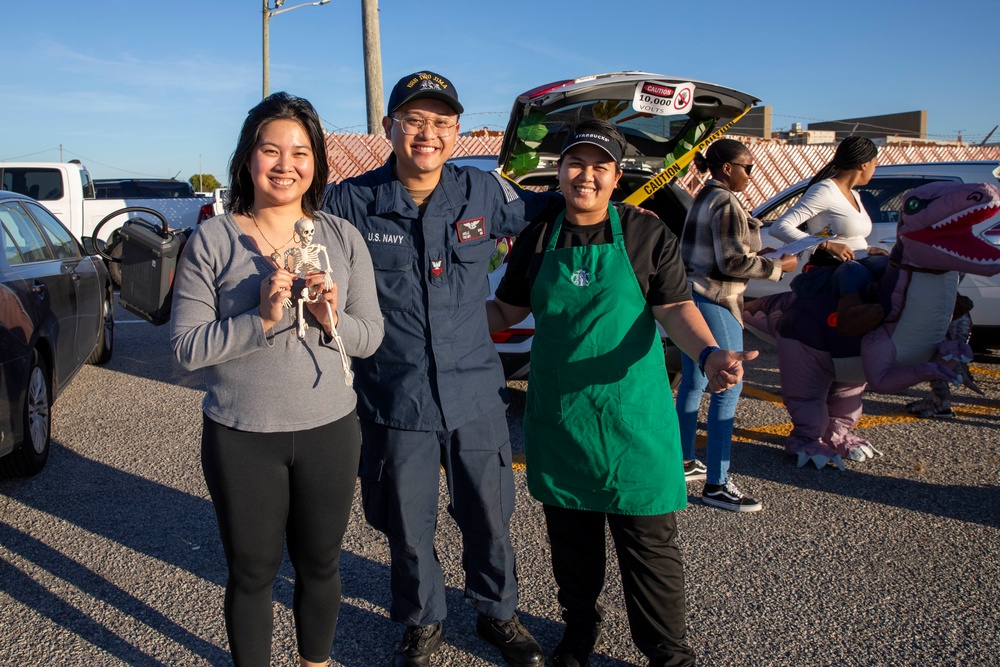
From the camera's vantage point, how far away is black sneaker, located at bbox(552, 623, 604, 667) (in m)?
2.59

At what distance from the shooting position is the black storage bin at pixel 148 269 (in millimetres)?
2254

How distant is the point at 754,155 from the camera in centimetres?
1585

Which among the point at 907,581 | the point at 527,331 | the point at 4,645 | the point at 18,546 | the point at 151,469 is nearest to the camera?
the point at 4,645

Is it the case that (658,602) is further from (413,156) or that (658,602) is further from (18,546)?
(18,546)

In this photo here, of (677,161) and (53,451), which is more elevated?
(677,161)

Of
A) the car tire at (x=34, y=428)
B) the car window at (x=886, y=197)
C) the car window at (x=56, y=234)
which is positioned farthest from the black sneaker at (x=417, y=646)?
the car window at (x=886, y=197)

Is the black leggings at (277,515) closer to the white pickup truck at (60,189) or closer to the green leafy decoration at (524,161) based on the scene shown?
the green leafy decoration at (524,161)

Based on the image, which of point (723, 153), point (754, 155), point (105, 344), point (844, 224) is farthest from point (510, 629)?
point (754, 155)

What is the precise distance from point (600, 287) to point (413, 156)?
0.68m

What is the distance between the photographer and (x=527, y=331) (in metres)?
4.79

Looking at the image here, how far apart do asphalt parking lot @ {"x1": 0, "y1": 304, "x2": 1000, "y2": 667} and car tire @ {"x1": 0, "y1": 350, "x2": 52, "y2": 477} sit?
0.31 feet

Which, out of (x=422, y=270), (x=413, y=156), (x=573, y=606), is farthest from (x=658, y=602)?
(x=413, y=156)

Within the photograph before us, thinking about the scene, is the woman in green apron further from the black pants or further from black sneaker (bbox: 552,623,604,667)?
black sneaker (bbox: 552,623,604,667)

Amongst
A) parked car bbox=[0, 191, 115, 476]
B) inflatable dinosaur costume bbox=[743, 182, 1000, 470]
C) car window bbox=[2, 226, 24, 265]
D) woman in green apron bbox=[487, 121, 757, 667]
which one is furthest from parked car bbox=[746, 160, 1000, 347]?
car window bbox=[2, 226, 24, 265]
